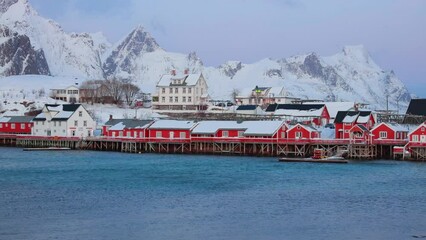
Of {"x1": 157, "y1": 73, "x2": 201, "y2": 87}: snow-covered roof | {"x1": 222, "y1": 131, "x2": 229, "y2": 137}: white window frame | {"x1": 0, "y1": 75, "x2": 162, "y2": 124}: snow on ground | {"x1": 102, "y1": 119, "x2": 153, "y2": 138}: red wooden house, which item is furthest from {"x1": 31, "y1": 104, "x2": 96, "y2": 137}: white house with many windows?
{"x1": 157, "y1": 73, "x2": 201, "y2": 87}: snow-covered roof

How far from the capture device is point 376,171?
58000mm

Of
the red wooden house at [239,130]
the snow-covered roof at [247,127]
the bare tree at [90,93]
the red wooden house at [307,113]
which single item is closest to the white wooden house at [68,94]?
the bare tree at [90,93]

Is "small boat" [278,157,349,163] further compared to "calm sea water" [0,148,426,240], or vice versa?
"small boat" [278,157,349,163]

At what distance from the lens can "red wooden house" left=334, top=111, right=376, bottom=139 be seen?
7744 centimetres

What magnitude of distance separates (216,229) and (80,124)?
2348 inches

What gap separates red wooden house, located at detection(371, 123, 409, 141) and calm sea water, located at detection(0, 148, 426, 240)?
25.2 ft

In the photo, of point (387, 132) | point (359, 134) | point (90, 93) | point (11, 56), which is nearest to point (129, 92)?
point (90, 93)

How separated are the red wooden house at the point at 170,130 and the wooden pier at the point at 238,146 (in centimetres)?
66

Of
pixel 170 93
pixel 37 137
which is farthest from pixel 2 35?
pixel 37 137

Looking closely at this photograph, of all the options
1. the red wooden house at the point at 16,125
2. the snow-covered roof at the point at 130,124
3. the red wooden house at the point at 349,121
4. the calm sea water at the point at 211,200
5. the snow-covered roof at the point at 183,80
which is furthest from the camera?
the snow-covered roof at the point at 183,80

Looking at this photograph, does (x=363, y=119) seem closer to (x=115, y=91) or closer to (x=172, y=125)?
(x=172, y=125)

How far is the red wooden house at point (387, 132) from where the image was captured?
7250 cm

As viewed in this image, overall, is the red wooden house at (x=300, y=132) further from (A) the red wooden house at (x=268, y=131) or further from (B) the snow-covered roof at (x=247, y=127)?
(B) the snow-covered roof at (x=247, y=127)

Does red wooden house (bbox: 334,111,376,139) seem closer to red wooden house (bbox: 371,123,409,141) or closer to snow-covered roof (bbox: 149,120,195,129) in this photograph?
red wooden house (bbox: 371,123,409,141)
